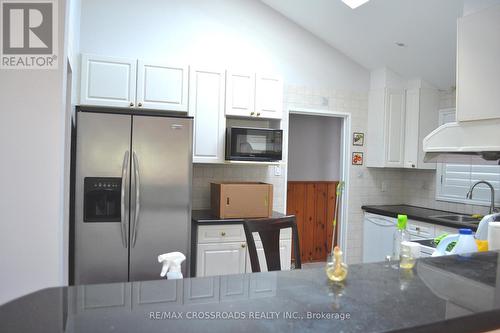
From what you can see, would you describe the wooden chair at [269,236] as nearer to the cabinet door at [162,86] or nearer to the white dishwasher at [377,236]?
the cabinet door at [162,86]

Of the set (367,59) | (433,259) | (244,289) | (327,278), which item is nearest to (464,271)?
(433,259)

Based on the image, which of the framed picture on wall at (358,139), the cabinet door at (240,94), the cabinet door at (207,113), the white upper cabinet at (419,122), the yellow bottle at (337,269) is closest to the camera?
the yellow bottle at (337,269)

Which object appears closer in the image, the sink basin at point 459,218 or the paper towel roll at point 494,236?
the paper towel roll at point 494,236

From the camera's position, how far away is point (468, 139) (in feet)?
6.41

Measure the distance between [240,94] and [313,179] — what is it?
211 cm

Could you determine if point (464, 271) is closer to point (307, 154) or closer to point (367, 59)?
point (367, 59)

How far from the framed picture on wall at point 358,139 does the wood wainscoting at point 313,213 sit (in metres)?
0.89

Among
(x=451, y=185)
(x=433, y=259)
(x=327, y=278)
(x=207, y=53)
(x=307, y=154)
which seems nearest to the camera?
(x=327, y=278)

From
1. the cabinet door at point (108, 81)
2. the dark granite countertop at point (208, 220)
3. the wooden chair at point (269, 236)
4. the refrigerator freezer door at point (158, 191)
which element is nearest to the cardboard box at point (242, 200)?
the dark granite countertop at point (208, 220)

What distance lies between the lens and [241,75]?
3.79 metres

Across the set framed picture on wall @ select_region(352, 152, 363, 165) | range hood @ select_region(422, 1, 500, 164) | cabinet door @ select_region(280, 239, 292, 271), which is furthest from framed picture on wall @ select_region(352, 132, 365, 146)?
range hood @ select_region(422, 1, 500, 164)

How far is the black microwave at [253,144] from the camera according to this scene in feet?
11.9

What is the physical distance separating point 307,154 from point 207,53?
7.04 ft

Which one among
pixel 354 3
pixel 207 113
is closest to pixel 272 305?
pixel 207 113
